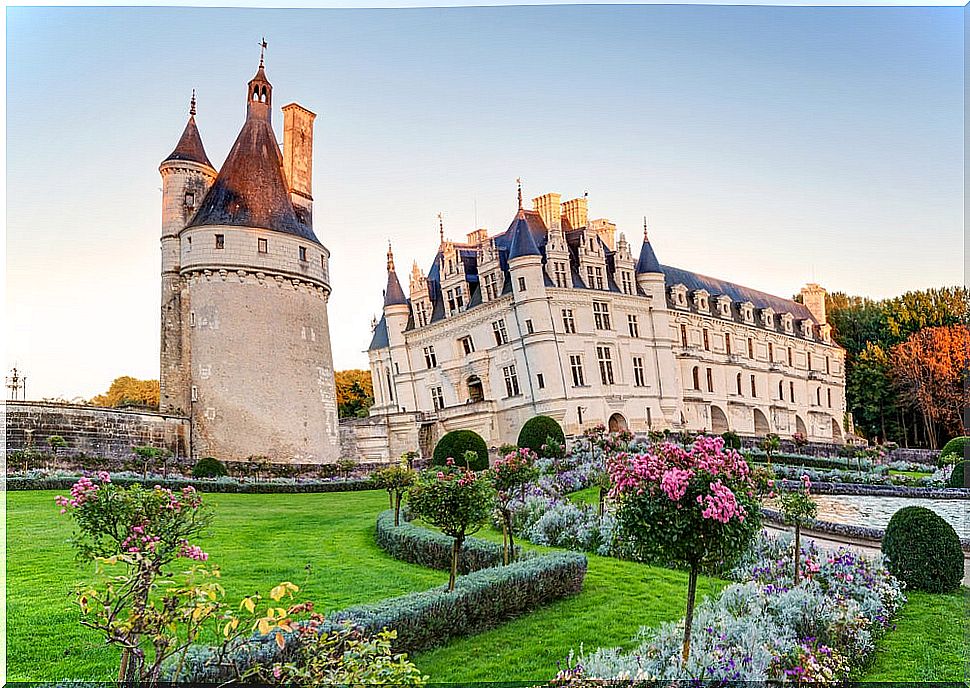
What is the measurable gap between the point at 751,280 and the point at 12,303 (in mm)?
9703

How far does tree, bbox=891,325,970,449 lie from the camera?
13.7 meters

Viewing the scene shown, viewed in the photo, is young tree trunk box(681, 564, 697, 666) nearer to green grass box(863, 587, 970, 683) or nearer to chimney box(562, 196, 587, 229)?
green grass box(863, 587, 970, 683)

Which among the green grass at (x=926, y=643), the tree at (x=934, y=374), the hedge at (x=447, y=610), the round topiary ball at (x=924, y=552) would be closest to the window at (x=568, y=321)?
the tree at (x=934, y=374)

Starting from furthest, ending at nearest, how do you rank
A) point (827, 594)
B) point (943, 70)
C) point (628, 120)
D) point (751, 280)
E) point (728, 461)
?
point (751, 280), point (628, 120), point (943, 70), point (827, 594), point (728, 461)

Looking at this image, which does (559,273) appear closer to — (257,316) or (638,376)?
(638,376)

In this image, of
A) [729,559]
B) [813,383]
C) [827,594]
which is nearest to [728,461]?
[729,559]

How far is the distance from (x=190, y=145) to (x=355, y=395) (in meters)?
13.2

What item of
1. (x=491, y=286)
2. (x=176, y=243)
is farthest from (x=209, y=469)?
(x=491, y=286)

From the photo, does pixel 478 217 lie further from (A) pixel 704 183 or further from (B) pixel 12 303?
(B) pixel 12 303

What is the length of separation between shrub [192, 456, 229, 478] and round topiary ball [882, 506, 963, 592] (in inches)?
306

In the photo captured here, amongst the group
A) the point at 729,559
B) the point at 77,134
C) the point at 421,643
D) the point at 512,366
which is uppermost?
the point at 77,134

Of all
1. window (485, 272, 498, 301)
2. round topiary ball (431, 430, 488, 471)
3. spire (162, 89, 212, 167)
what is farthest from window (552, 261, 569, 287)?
spire (162, 89, 212, 167)

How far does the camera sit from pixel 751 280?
1163 cm

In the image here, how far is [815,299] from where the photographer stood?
12.6 meters
